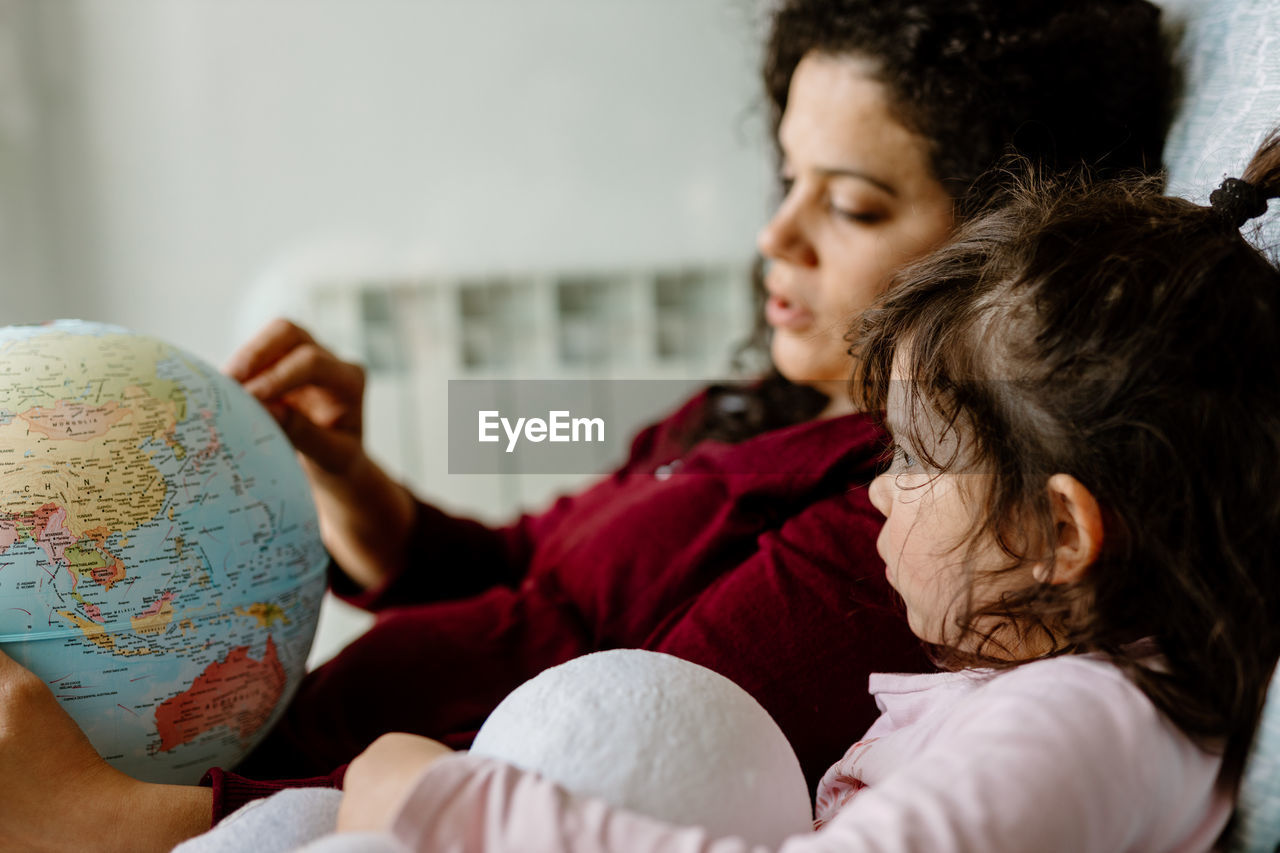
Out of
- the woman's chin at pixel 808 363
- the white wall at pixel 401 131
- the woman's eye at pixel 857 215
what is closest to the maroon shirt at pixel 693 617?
the woman's chin at pixel 808 363

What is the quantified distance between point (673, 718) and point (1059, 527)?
0.27 meters

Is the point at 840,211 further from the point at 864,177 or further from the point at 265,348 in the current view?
the point at 265,348

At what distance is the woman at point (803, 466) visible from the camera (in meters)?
0.75

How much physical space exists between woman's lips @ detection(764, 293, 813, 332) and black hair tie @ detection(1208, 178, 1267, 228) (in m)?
0.48

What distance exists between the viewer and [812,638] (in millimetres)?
734

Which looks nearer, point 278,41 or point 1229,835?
point 1229,835

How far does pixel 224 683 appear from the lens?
705 mm

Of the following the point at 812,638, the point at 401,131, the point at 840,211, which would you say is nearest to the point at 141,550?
the point at 812,638

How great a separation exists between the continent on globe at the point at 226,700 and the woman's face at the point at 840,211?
622mm

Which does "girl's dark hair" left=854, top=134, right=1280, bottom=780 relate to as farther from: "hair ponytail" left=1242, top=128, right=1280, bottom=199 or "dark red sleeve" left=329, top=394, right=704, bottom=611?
"dark red sleeve" left=329, top=394, right=704, bottom=611

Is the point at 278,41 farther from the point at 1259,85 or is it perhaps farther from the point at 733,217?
the point at 1259,85

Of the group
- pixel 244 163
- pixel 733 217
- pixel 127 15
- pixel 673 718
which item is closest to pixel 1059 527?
pixel 673 718

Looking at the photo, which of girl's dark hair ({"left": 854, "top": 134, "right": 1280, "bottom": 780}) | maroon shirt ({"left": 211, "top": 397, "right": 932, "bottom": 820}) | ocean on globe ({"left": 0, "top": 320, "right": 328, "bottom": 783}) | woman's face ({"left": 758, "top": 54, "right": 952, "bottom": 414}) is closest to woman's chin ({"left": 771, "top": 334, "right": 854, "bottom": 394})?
woman's face ({"left": 758, "top": 54, "right": 952, "bottom": 414})

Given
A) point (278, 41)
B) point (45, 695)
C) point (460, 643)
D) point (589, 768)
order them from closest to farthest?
point (589, 768), point (45, 695), point (460, 643), point (278, 41)
